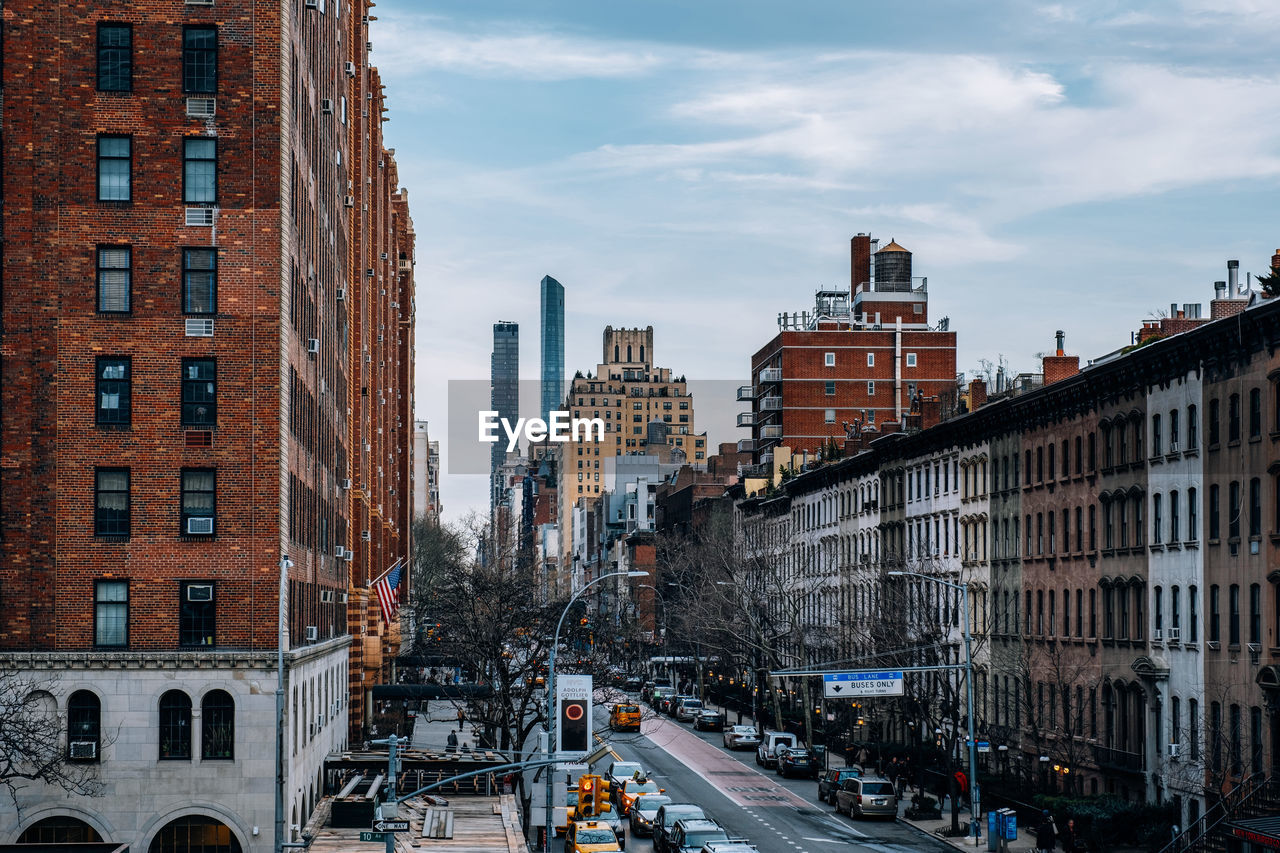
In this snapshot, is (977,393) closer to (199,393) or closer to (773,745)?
(773,745)

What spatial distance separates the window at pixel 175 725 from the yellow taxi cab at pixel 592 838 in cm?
1329

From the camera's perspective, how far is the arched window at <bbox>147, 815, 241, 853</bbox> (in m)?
47.8

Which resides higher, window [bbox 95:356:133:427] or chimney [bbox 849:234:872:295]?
chimney [bbox 849:234:872:295]

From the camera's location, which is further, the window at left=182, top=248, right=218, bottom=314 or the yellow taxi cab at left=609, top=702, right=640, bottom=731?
the yellow taxi cab at left=609, top=702, right=640, bottom=731

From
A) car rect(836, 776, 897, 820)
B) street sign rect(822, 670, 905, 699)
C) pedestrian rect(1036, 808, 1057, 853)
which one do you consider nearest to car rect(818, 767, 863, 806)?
car rect(836, 776, 897, 820)

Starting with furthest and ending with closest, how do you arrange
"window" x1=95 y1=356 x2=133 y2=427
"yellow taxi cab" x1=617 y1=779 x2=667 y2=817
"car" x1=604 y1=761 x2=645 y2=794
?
"car" x1=604 y1=761 x2=645 y2=794 < "yellow taxi cab" x1=617 y1=779 x2=667 y2=817 < "window" x1=95 y1=356 x2=133 y2=427

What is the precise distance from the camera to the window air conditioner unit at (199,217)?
163 feet

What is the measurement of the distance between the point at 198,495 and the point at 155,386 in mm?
3120

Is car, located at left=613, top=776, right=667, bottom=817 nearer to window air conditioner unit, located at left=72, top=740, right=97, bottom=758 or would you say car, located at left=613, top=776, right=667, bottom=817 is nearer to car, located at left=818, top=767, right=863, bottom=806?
car, located at left=818, top=767, right=863, bottom=806

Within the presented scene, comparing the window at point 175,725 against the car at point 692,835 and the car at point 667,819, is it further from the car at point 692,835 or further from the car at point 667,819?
the car at point 667,819

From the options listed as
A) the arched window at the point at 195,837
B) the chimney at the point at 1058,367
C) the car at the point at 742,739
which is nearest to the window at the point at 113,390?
the arched window at the point at 195,837

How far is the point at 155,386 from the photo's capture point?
4953cm

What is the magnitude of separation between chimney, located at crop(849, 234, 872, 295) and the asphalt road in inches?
2768

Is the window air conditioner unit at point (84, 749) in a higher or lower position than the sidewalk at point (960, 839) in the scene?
higher
